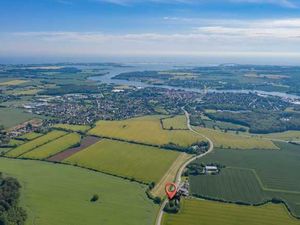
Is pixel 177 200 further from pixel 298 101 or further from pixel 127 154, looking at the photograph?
pixel 298 101

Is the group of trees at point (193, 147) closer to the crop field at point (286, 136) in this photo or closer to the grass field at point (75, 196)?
the grass field at point (75, 196)

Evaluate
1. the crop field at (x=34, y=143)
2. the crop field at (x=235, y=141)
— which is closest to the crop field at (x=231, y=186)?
the crop field at (x=235, y=141)

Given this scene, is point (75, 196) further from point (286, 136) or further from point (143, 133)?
point (286, 136)

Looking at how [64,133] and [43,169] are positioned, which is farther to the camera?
[64,133]

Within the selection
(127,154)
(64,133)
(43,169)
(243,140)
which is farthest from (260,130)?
(43,169)

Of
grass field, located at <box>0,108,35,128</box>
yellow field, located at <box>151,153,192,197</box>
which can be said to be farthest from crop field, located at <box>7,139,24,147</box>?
yellow field, located at <box>151,153,192,197</box>

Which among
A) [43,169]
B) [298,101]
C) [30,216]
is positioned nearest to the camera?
[30,216]
